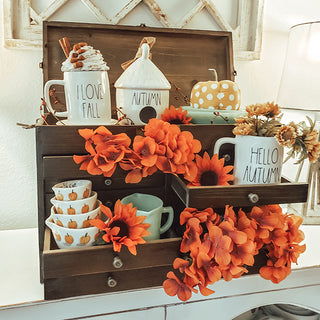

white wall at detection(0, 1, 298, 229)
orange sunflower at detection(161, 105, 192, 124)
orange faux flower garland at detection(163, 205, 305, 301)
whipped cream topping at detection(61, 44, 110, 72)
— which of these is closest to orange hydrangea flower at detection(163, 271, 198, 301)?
orange faux flower garland at detection(163, 205, 305, 301)

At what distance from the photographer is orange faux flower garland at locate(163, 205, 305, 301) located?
0.69 metres

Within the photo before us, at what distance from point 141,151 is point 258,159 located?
27 cm

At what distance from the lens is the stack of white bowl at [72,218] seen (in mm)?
716

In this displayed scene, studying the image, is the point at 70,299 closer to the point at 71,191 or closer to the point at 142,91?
the point at 71,191

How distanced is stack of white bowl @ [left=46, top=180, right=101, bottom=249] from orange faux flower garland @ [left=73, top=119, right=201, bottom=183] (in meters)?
0.07

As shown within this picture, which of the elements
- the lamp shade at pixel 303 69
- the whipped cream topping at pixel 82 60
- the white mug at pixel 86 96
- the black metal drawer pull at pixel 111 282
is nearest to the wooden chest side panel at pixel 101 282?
the black metal drawer pull at pixel 111 282

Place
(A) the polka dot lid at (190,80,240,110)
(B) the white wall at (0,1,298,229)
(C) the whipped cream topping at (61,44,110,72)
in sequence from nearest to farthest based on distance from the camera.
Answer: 1. (C) the whipped cream topping at (61,44,110,72)
2. (A) the polka dot lid at (190,80,240,110)
3. (B) the white wall at (0,1,298,229)

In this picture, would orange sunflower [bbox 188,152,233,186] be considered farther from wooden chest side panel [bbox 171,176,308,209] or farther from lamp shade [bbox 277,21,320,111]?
lamp shade [bbox 277,21,320,111]

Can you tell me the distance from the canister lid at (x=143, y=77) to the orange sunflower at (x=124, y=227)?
0.95ft

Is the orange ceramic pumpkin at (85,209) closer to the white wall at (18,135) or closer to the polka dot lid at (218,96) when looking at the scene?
the polka dot lid at (218,96)

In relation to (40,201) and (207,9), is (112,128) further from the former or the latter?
(207,9)

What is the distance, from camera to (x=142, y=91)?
0.81 m

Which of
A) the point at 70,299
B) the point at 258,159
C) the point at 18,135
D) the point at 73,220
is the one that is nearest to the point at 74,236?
the point at 73,220

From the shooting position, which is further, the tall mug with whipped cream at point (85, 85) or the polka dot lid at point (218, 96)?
the polka dot lid at point (218, 96)
